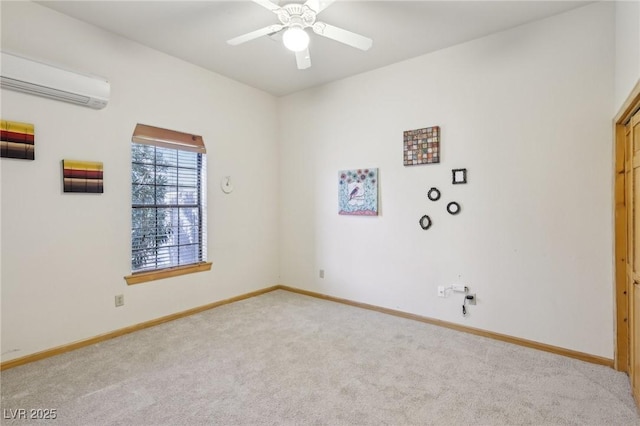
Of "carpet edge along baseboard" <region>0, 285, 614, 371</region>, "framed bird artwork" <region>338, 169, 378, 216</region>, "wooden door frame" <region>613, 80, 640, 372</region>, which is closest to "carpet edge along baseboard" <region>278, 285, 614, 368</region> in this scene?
"carpet edge along baseboard" <region>0, 285, 614, 371</region>

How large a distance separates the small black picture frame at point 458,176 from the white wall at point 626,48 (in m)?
→ 1.19

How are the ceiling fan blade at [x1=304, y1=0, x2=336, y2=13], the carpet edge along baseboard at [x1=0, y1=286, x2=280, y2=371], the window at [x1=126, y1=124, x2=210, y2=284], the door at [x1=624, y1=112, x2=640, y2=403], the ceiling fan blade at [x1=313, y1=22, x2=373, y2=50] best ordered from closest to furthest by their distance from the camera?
the door at [x1=624, y1=112, x2=640, y2=403]
the ceiling fan blade at [x1=304, y1=0, x2=336, y2=13]
the ceiling fan blade at [x1=313, y1=22, x2=373, y2=50]
the carpet edge along baseboard at [x1=0, y1=286, x2=280, y2=371]
the window at [x1=126, y1=124, x2=210, y2=284]

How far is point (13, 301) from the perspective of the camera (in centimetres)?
253

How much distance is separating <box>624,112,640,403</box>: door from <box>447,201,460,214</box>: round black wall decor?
1250 millimetres

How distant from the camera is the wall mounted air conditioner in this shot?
2.40m

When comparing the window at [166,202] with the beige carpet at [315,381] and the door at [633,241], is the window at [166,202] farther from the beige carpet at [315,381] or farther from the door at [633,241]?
the door at [633,241]

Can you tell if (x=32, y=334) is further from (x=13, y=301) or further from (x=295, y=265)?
(x=295, y=265)

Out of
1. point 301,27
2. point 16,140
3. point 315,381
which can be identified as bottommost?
point 315,381

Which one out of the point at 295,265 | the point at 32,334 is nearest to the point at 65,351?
the point at 32,334

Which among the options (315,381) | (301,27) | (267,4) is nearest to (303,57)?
(301,27)

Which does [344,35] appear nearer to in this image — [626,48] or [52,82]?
[626,48]

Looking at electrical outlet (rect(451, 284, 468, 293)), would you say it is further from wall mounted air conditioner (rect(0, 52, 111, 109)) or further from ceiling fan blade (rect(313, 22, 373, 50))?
wall mounted air conditioner (rect(0, 52, 111, 109))

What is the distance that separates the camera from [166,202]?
362 cm

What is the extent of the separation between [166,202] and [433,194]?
2.93m
